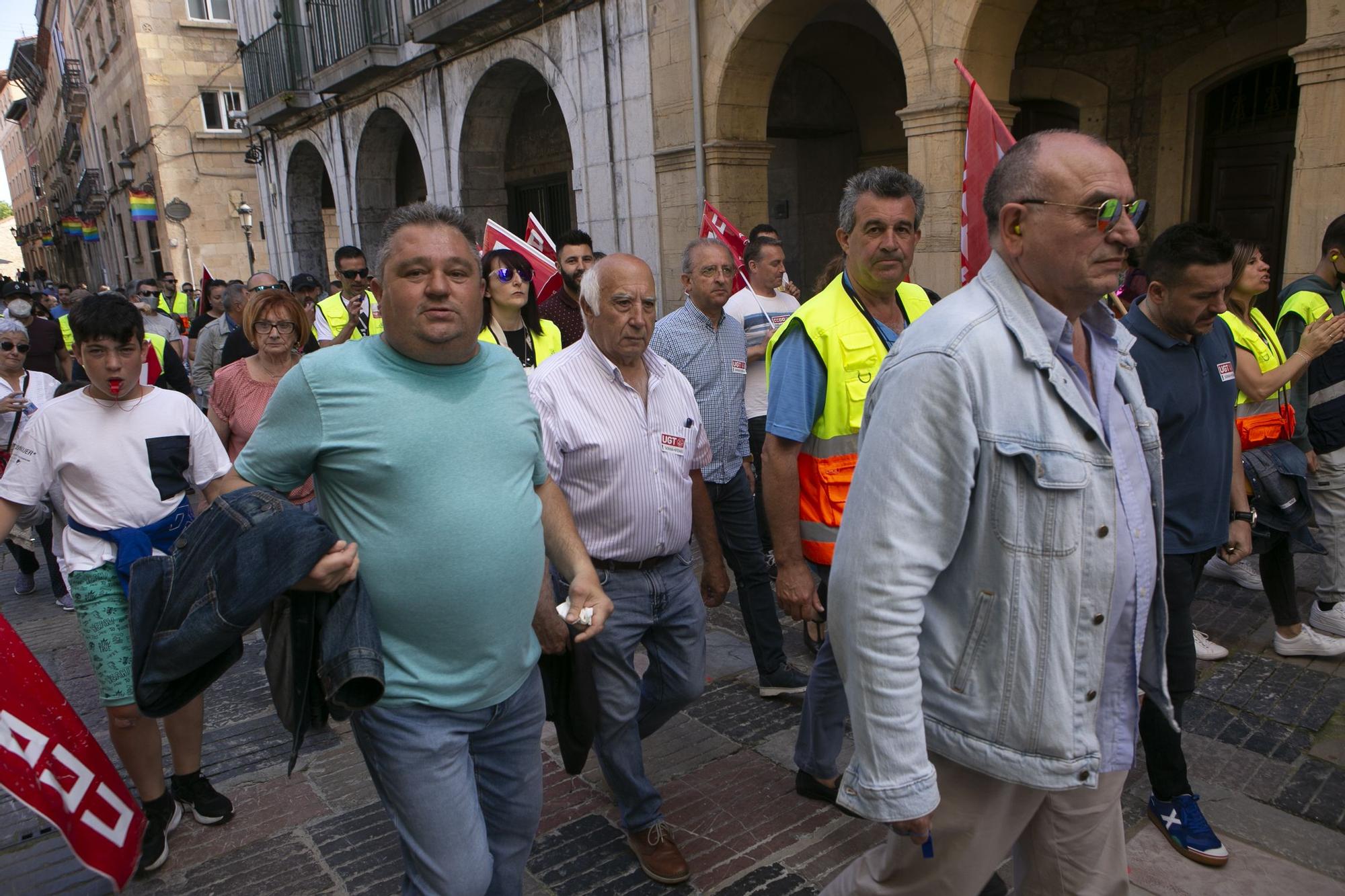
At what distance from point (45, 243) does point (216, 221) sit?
42716mm

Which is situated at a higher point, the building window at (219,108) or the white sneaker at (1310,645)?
the building window at (219,108)

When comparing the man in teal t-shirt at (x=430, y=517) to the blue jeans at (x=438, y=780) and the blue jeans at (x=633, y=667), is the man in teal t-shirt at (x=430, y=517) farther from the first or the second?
the blue jeans at (x=633, y=667)

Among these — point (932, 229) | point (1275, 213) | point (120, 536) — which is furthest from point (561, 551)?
point (1275, 213)

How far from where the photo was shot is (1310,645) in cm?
442

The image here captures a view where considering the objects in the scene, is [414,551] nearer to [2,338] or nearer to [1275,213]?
[2,338]

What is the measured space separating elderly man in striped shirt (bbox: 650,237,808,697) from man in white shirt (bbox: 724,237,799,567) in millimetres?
602

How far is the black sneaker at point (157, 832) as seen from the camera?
127 inches

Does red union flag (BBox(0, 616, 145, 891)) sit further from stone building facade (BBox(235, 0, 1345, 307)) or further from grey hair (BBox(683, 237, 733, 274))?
stone building facade (BBox(235, 0, 1345, 307))

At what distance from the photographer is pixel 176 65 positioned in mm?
29031

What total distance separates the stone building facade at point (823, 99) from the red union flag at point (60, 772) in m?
7.01

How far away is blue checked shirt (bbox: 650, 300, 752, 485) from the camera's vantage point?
14.8ft

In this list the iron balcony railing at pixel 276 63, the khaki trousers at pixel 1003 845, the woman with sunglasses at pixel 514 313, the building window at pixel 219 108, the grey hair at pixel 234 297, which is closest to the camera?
the khaki trousers at pixel 1003 845

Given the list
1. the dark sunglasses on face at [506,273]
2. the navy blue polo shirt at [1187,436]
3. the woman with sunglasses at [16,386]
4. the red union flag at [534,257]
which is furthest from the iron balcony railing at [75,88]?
the navy blue polo shirt at [1187,436]

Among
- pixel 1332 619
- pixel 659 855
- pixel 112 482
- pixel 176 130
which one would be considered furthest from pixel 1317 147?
pixel 176 130
